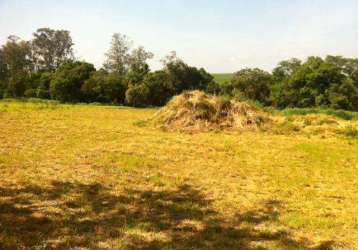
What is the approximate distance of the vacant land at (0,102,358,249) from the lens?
4.63m

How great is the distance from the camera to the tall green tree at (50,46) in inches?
2101

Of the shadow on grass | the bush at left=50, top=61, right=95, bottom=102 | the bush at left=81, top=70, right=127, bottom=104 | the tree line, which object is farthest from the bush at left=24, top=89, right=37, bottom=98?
the shadow on grass

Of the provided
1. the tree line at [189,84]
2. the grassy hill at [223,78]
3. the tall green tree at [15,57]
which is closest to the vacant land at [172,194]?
the tree line at [189,84]

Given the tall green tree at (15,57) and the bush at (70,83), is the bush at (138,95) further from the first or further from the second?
the tall green tree at (15,57)

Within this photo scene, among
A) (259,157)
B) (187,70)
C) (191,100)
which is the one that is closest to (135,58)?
(187,70)

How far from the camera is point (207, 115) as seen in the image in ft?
52.5

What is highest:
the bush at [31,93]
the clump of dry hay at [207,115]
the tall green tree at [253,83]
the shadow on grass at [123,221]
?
the tall green tree at [253,83]

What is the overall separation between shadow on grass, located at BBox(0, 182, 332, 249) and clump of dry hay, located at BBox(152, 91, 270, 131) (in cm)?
904

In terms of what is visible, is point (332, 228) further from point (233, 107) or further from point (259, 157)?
point (233, 107)

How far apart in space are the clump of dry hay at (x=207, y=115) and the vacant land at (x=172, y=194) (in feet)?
11.4

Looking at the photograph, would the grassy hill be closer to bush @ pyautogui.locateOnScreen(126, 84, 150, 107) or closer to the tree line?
the tree line

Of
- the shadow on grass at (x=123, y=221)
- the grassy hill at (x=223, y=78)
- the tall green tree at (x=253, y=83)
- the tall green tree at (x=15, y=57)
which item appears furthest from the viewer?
the tall green tree at (x=15, y=57)

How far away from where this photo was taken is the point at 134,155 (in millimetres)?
9625

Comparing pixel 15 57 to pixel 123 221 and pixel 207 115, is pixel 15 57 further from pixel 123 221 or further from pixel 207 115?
pixel 123 221
